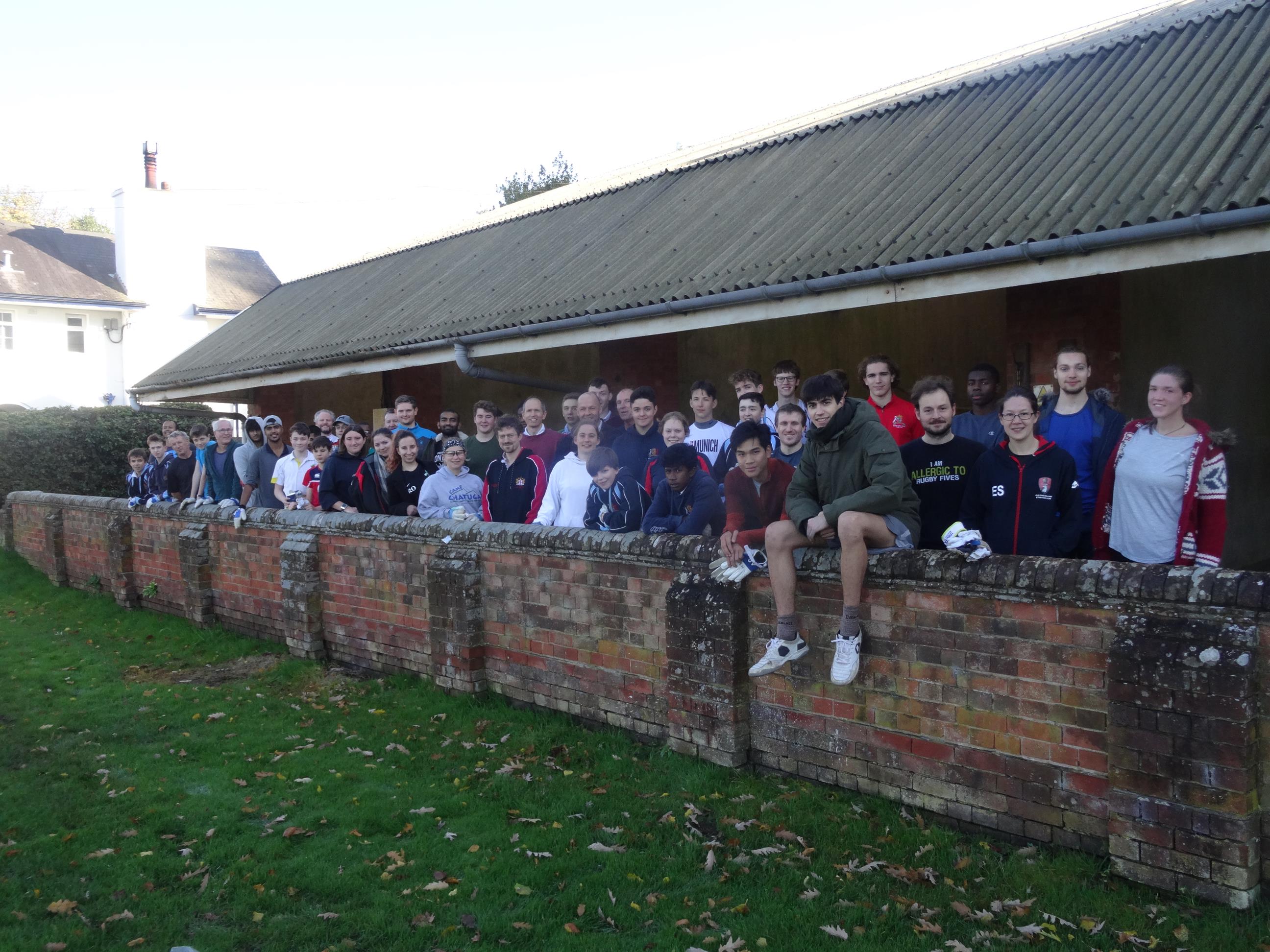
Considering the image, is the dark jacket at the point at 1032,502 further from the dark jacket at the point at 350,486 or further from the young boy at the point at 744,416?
the dark jacket at the point at 350,486

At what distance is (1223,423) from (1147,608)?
5448 millimetres

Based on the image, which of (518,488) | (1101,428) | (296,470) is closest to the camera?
(1101,428)

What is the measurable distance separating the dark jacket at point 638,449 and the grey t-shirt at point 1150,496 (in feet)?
9.85

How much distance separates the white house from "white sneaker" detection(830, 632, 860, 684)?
27.8m

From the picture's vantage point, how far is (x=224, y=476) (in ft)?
36.4

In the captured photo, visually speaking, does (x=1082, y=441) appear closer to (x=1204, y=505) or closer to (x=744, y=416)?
(x=1204, y=505)

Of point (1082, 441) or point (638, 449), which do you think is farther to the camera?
point (638, 449)

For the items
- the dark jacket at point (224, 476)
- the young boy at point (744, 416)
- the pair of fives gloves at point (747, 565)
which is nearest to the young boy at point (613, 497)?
the young boy at point (744, 416)

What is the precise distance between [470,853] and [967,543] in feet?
9.00

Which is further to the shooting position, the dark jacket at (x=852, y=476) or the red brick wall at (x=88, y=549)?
the red brick wall at (x=88, y=549)

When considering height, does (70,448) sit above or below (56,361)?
below

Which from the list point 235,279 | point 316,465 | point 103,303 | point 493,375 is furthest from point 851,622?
point 235,279

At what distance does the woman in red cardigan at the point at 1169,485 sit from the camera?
4223mm

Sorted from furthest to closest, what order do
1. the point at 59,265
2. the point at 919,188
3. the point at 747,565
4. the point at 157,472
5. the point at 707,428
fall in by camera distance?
the point at 59,265 → the point at 157,472 → the point at 919,188 → the point at 707,428 → the point at 747,565
